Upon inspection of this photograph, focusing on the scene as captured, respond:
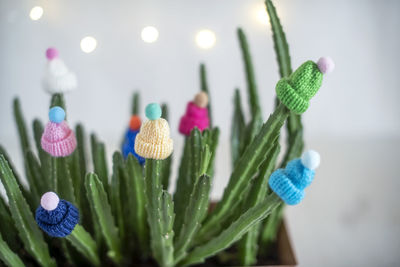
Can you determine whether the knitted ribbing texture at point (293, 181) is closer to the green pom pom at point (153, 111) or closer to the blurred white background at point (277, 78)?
the green pom pom at point (153, 111)

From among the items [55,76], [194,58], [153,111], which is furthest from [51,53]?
[194,58]

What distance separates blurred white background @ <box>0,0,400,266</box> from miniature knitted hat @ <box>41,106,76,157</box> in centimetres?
17

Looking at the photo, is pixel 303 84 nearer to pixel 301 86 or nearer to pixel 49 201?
pixel 301 86

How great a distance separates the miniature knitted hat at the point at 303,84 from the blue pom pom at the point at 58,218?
0.46 ft

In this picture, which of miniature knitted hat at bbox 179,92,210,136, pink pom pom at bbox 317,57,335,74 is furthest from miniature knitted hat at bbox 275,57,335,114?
miniature knitted hat at bbox 179,92,210,136

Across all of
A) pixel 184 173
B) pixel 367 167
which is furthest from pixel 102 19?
pixel 367 167

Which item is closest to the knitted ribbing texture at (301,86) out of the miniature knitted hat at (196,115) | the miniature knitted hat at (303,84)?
the miniature knitted hat at (303,84)

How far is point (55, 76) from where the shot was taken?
328 mm

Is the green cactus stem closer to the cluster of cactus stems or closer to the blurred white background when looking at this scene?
the cluster of cactus stems

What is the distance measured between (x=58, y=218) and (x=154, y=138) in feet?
0.23

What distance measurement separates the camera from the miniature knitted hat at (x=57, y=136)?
0.89 feet

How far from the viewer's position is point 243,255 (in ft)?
1.18

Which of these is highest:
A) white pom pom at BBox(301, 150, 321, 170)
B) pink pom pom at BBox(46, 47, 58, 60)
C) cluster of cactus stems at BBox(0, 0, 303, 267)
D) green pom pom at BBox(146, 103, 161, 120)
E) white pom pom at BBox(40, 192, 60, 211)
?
pink pom pom at BBox(46, 47, 58, 60)

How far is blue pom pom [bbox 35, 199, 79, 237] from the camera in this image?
26 cm
